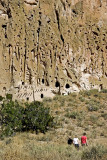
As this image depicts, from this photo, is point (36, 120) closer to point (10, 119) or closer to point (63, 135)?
point (10, 119)

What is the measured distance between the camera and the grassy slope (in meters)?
5.98

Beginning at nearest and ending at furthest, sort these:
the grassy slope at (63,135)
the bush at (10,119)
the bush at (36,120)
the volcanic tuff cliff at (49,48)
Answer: the grassy slope at (63,135), the bush at (10,119), the bush at (36,120), the volcanic tuff cliff at (49,48)

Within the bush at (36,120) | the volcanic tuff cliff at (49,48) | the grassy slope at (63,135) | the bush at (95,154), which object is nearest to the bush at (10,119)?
the bush at (36,120)

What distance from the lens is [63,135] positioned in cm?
1122

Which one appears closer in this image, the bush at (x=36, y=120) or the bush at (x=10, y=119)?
the bush at (x=10, y=119)

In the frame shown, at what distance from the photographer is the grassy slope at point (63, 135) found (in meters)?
5.98

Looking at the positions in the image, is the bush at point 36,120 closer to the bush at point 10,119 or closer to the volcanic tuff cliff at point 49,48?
the bush at point 10,119

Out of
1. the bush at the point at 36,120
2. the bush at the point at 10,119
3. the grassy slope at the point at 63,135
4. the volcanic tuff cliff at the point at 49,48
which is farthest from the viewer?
the volcanic tuff cliff at the point at 49,48

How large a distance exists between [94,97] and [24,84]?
9231 millimetres

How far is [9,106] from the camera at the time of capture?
1285 centimetres

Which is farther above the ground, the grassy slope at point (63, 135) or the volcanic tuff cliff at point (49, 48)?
the volcanic tuff cliff at point (49, 48)

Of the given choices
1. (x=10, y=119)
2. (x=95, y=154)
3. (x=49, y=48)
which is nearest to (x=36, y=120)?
(x=10, y=119)

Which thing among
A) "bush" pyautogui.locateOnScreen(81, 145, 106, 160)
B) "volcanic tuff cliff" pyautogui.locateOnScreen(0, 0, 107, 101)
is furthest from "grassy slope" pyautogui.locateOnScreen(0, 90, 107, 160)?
"volcanic tuff cliff" pyautogui.locateOnScreen(0, 0, 107, 101)

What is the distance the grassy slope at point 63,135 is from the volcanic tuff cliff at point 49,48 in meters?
2.73
